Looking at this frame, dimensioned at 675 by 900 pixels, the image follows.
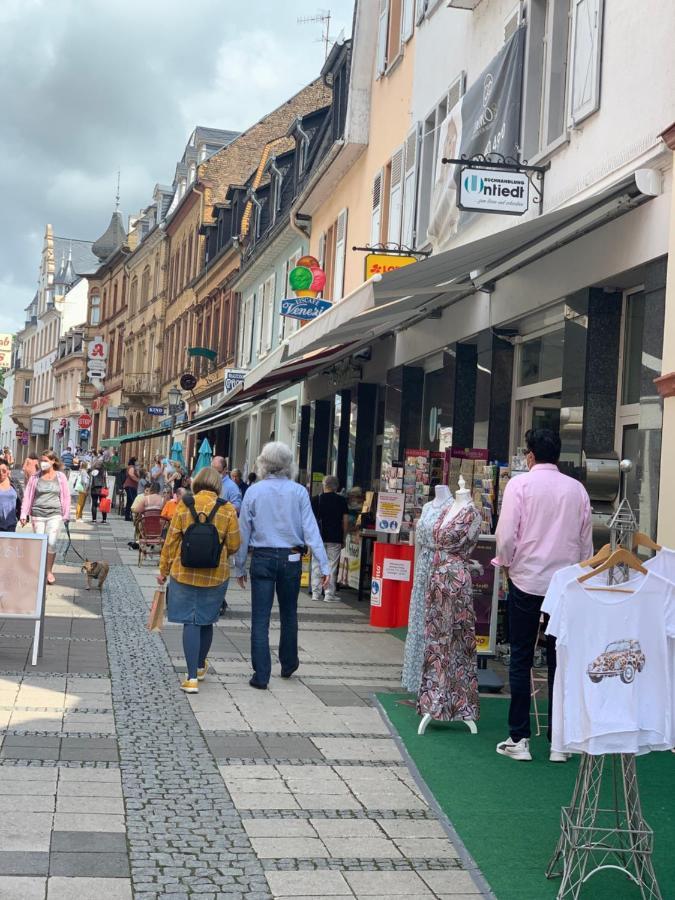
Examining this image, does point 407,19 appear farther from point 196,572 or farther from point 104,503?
point 104,503

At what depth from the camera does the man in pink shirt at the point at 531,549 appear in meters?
7.23

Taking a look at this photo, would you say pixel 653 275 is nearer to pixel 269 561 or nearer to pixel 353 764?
pixel 269 561

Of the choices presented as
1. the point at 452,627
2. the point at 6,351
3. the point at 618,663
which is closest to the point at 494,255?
the point at 452,627

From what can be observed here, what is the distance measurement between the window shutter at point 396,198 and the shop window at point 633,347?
819cm

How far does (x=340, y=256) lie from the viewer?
2308 centimetres

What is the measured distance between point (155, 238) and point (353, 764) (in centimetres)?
4981

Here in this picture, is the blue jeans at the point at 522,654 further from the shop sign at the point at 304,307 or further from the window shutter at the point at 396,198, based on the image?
the shop sign at the point at 304,307

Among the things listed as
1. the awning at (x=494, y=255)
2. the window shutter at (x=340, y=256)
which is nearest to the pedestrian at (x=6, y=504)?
the awning at (x=494, y=255)

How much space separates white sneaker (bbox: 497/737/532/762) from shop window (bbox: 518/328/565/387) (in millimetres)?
5139

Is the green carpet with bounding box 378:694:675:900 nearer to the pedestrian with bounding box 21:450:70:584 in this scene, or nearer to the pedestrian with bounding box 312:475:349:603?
the pedestrian with bounding box 312:475:349:603

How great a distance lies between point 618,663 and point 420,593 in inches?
137

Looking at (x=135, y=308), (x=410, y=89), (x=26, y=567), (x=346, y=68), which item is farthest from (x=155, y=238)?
(x=26, y=567)

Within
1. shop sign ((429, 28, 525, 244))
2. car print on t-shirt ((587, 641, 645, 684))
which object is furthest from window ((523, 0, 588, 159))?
car print on t-shirt ((587, 641, 645, 684))

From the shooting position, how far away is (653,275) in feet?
29.7
